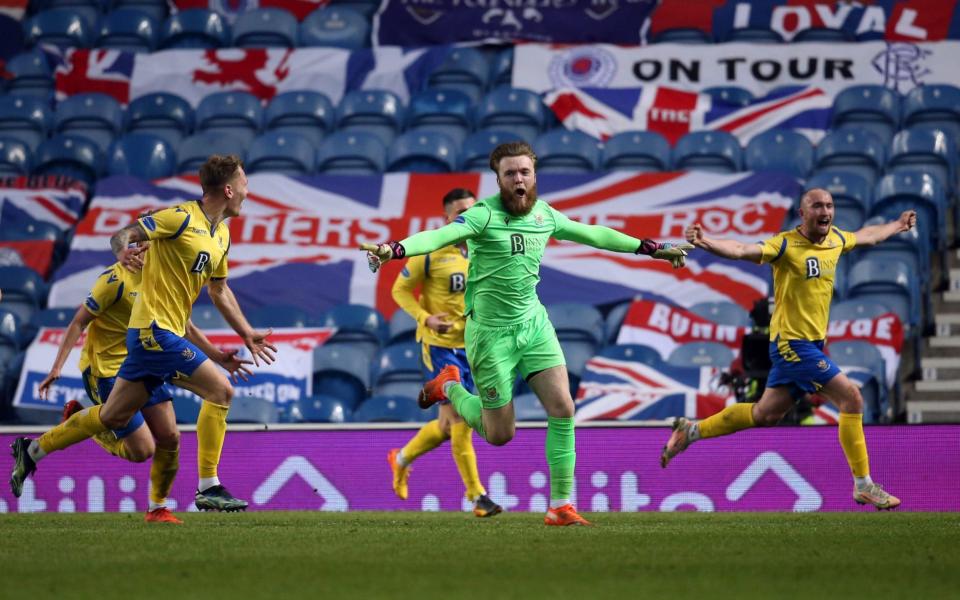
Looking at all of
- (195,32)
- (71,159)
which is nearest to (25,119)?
(71,159)

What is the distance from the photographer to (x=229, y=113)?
18.7 meters

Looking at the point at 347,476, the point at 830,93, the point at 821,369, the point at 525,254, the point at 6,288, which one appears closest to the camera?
the point at 525,254

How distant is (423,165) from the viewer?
57.4ft

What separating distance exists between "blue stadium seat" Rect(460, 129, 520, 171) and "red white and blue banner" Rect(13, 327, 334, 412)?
360 cm

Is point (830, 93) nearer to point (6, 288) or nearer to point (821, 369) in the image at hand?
point (821, 369)

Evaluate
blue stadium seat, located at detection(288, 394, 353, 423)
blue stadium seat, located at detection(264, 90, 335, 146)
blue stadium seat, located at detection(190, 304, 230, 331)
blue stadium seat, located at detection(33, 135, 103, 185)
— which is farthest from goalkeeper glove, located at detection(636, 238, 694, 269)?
blue stadium seat, located at detection(33, 135, 103, 185)

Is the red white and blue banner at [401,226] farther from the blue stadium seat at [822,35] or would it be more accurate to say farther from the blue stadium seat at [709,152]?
the blue stadium seat at [822,35]

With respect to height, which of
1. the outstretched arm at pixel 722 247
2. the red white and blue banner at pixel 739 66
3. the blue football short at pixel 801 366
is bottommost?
the blue football short at pixel 801 366

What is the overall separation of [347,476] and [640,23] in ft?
30.2

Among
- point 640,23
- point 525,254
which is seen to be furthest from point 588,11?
point 525,254

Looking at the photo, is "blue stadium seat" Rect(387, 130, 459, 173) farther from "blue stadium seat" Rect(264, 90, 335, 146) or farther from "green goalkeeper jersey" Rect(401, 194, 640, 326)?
"green goalkeeper jersey" Rect(401, 194, 640, 326)

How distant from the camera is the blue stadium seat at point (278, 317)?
593 inches

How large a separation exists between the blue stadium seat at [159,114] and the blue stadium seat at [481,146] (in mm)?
3963

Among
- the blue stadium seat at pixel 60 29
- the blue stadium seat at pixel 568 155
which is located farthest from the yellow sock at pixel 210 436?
the blue stadium seat at pixel 60 29
